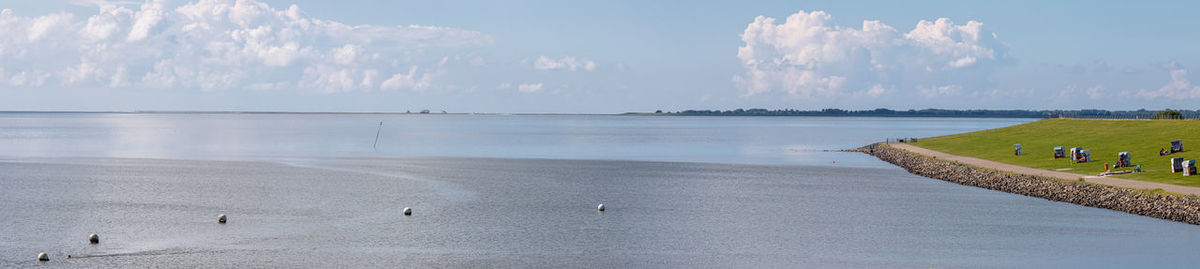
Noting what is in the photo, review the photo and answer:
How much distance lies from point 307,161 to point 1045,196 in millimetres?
72993

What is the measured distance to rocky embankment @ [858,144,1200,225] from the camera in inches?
2050

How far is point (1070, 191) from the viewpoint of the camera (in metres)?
63.9

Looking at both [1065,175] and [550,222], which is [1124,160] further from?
[550,222]

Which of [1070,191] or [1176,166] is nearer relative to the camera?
[1070,191]

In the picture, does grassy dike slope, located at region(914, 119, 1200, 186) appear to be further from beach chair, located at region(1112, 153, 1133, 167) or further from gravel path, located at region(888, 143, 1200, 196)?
gravel path, located at region(888, 143, 1200, 196)

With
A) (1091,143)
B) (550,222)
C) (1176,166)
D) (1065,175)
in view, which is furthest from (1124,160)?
(550,222)

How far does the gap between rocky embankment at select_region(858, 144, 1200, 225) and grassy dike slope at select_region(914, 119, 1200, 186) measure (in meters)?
4.75

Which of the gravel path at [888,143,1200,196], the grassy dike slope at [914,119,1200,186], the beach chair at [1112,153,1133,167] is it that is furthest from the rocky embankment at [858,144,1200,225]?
the beach chair at [1112,153,1133,167]

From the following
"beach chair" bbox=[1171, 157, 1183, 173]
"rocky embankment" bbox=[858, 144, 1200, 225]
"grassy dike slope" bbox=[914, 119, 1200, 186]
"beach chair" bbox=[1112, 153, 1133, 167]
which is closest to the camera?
"rocky embankment" bbox=[858, 144, 1200, 225]

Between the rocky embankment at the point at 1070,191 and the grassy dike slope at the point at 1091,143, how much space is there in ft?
15.6

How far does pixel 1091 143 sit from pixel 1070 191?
152 ft

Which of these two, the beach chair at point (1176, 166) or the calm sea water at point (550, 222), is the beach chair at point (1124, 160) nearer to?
the beach chair at point (1176, 166)

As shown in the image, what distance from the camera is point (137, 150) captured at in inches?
5246

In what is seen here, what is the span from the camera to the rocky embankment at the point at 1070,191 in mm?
52062
